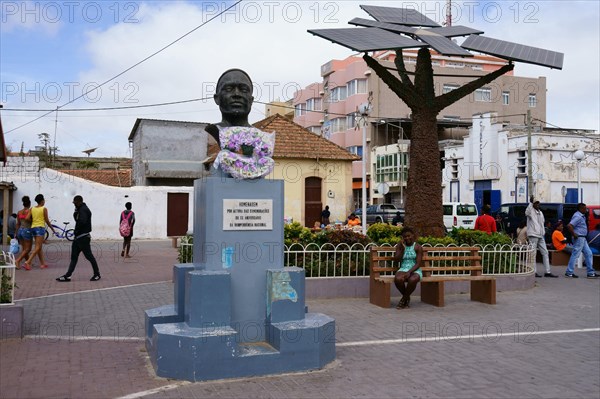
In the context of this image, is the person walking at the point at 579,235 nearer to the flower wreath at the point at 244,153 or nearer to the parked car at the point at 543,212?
the parked car at the point at 543,212

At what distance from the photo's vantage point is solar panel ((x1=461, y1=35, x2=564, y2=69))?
1164cm

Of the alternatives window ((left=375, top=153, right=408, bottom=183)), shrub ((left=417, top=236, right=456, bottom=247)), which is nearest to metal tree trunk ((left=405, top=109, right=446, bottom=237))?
shrub ((left=417, top=236, right=456, bottom=247))

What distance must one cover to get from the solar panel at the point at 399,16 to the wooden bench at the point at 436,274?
18.9 feet

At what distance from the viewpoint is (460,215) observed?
29266 millimetres

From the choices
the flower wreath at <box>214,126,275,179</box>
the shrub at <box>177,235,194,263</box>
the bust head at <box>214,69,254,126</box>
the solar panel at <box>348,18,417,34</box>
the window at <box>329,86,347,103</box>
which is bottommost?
the shrub at <box>177,235,194,263</box>

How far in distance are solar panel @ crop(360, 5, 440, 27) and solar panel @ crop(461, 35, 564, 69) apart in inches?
53.9

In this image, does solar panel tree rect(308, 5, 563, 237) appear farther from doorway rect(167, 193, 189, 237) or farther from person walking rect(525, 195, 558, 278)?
doorway rect(167, 193, 189, 237)

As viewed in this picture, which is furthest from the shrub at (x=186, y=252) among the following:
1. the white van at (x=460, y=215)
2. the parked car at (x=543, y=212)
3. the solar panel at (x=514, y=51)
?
the white van at (x=460, y=215)

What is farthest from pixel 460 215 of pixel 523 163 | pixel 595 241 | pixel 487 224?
pixel 487 224

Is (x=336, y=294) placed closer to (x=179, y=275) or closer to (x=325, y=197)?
(x=179, y=275)

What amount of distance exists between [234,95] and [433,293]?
17.4ft

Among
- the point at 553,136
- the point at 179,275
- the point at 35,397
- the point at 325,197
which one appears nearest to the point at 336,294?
the point at 179,275

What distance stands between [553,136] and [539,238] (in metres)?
22.6

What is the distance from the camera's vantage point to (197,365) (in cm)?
542
